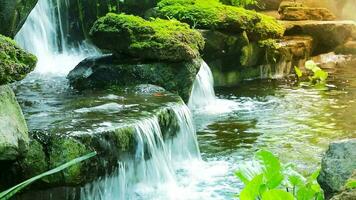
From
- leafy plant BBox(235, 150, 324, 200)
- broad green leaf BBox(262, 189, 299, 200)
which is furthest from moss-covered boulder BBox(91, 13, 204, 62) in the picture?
broad green leaf BBox(262, 189, 299, 200)

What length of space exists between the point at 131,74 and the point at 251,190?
252 inches

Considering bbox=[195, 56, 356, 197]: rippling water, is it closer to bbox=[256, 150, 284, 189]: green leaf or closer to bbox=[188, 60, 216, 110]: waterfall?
bbox=[188, 60, 216, 110]: waterfall

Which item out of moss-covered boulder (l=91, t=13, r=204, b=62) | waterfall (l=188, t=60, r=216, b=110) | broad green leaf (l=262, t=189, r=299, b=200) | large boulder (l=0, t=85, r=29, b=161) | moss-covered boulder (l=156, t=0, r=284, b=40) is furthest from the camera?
moss-covered boulder (l=156, t=0, r=284, b=40)

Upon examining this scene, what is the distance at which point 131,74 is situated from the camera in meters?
8.38

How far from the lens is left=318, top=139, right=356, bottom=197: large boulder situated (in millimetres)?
3176

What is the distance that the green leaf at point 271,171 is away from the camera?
2311 mm

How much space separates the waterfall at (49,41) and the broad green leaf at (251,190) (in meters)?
8.77

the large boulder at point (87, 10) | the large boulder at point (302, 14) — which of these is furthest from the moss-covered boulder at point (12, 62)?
the large boulder at point (302, 14)

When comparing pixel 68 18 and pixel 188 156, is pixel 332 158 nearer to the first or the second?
pixel 188 156

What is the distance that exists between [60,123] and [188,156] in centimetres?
214

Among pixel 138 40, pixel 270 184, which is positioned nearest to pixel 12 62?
pixel 270 184

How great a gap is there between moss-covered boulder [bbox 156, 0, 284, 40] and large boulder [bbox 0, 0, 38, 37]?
4.51 metres

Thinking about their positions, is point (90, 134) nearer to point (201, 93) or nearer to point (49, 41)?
point (201, 93)

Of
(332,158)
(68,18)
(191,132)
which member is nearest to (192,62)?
(191,132)
